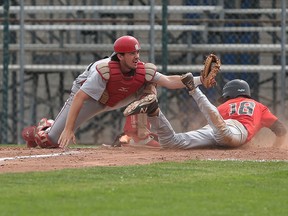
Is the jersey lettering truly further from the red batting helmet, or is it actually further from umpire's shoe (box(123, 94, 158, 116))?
the red batting helmet

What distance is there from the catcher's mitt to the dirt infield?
31.7 inches

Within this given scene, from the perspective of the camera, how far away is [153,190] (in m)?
7.36

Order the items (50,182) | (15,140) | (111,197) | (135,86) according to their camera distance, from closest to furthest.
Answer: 1. (111,197)
2. (50,182)
3. (135,86)
4. (15,140)

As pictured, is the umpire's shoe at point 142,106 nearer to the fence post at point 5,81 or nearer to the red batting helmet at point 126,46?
the red batting helmet at point 126,46

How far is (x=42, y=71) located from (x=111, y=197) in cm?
947

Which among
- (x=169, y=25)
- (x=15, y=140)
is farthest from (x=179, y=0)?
(x=15, y=140)

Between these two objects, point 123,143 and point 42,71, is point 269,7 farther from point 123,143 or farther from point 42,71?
point 123,143

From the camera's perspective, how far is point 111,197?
698cm

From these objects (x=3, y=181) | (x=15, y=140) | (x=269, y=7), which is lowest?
(x=15, y=140)

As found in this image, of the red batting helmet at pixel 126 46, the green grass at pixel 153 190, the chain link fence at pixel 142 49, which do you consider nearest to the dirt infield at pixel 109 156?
the green grass at pixel 153 190

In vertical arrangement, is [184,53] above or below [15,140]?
above

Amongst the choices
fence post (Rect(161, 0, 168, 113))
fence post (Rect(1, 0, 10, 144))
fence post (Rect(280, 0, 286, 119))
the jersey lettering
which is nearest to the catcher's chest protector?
the jersey lettering

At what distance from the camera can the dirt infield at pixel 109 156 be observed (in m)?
9.36

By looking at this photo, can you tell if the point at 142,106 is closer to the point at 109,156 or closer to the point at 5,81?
the point at 109,156
